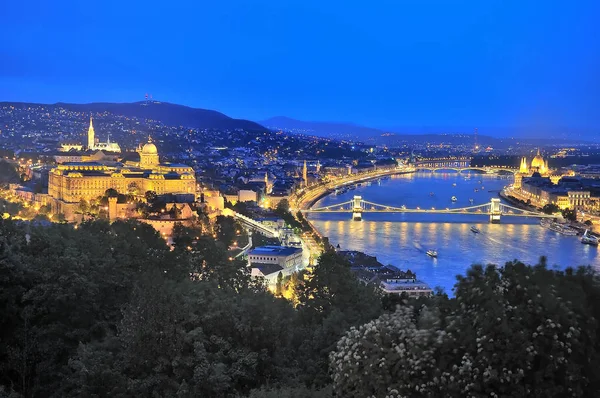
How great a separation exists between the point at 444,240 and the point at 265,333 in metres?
10.4

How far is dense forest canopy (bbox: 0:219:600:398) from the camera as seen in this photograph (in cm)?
215

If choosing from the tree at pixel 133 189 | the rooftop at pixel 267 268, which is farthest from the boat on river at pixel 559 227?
the tree at pixel 133 189

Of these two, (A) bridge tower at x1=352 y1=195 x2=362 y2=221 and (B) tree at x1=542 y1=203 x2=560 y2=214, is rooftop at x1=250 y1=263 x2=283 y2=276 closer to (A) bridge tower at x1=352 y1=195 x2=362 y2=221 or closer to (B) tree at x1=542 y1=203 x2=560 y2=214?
(A) bridge tower at x1=352 y1=195 x2=362 y2=221

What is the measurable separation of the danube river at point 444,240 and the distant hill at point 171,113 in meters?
25.7

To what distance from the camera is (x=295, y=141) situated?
4934cm

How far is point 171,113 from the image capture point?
1921 inches

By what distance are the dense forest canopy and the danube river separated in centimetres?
407

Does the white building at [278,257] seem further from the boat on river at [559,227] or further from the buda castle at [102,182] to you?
the boat on river at [559,227]

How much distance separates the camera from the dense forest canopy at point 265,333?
7.06 ft

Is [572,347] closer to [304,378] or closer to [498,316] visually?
[498,316]

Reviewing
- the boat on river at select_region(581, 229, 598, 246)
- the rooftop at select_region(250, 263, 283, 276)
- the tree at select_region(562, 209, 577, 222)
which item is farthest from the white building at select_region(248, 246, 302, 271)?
the tree at select_region(562, 209, 577, 222)

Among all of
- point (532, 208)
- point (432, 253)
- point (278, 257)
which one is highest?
point (278, 257)

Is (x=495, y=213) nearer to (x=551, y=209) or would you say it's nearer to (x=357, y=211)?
(x=551, y=209)

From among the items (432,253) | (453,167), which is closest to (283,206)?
(432,253)
